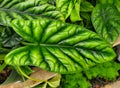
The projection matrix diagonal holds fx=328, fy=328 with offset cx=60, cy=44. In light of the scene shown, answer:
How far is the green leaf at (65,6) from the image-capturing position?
1644 millimetres

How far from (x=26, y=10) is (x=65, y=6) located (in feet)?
0.72

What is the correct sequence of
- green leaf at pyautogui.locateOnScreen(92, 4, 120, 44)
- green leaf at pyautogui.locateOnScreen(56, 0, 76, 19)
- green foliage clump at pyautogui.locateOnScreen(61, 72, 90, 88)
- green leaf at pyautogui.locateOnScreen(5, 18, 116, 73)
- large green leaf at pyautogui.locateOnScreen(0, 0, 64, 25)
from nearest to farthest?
green leaf at pyautogui.locateOnScreen(5, 18, 116, 73)
large green leaf at pyautogui.locateOnScreen(0, 0, 64, 25)
green leaf at pyautogui.locateOnScreen(56, 0, 76, 19)
green leaf at pyautogui.locateOnScreen(92, 4, 120, 44)
green foliage clump at pyautogui.locateOnScreen(61, 72, 90, 88)

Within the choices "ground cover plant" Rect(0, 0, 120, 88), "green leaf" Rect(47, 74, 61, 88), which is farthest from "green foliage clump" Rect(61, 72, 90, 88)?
"green leaf" Rect(47, 74, 61, 88)

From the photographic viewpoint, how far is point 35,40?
4.37 feet

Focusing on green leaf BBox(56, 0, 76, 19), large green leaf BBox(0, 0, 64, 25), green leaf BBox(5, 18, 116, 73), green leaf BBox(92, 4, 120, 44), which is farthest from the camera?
green leaf BBox(92, 4, 120, 44)

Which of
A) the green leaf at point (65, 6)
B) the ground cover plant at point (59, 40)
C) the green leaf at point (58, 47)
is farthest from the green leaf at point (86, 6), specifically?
the green leaf at point (58, 47)

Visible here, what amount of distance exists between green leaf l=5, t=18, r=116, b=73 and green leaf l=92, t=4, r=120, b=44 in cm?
42

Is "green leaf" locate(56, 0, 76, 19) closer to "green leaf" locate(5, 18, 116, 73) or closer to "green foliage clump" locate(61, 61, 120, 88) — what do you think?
"green leaf" locate(5, 18, 116, 73)

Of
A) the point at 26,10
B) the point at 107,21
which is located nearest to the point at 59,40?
the point at 26,10

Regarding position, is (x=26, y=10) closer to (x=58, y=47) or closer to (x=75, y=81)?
(x=58, y=47)

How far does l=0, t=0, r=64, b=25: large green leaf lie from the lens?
1491 mm

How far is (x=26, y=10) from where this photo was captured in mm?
1544

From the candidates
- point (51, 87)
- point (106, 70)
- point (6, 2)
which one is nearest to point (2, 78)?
point (51, 87)

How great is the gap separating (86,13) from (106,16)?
16cm
